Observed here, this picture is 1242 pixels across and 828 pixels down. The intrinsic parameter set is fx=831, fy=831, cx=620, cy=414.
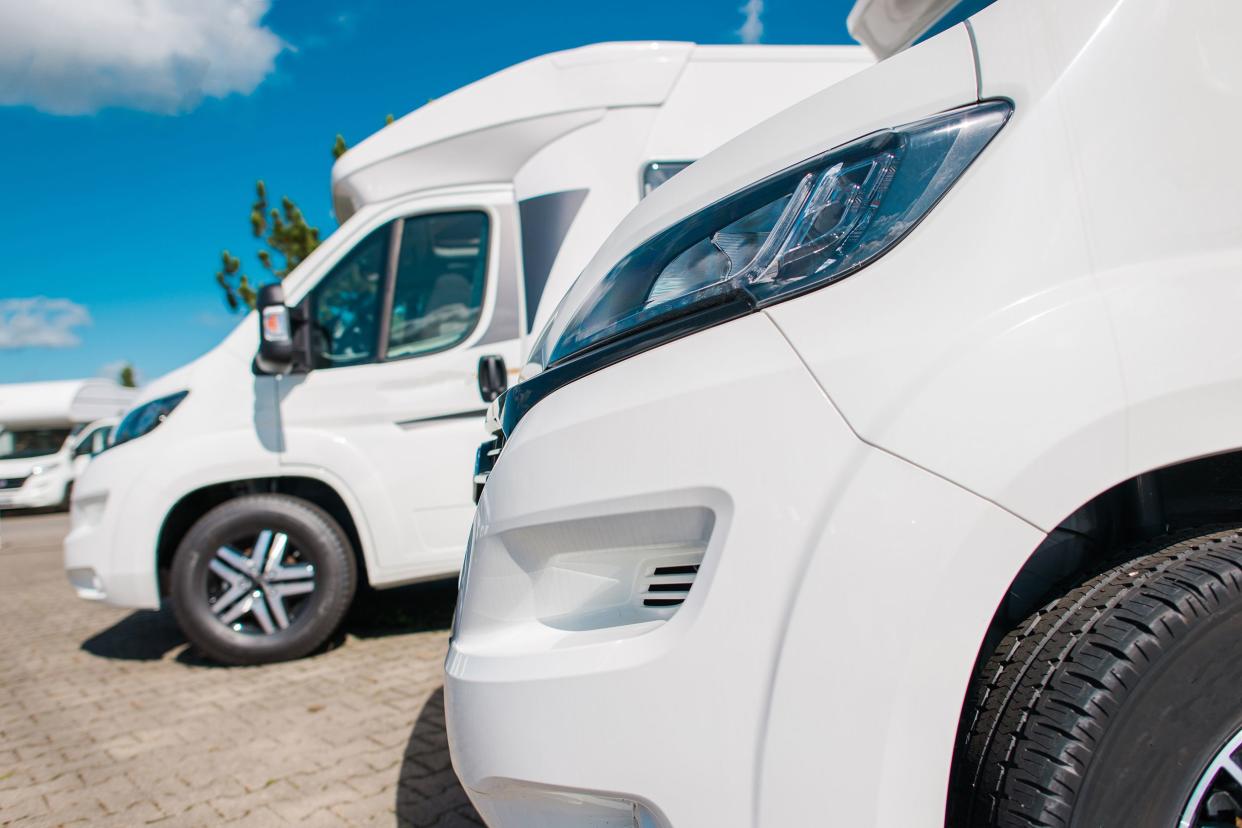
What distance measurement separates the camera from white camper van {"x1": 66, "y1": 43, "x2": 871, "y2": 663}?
3791 mm

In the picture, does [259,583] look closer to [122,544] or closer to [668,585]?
[122,544]

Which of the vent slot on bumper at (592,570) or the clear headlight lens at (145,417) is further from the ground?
the clear headlight lens at (145,417)

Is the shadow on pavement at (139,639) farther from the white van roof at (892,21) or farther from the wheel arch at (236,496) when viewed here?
the white van roof at (892,21)

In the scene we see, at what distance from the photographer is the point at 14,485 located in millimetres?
16734

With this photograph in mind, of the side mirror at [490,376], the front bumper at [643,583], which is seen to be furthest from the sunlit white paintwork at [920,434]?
the side mirror at [490,376]

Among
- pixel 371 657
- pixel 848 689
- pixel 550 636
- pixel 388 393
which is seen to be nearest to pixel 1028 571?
pixel 848 689

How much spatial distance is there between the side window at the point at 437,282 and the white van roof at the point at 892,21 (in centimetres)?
215

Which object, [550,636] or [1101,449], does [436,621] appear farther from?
[1101,449]

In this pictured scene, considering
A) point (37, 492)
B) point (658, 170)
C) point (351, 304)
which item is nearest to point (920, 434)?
point (658, 170)

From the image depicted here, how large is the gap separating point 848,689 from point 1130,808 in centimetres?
46

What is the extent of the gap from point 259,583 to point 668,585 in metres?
3.34

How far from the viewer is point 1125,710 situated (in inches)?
44.7

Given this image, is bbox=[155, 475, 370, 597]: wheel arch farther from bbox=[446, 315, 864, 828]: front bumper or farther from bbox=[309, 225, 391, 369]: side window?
bbox=[446, 315, 864, 828]: front bumper

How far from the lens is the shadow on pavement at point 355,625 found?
450 cm
